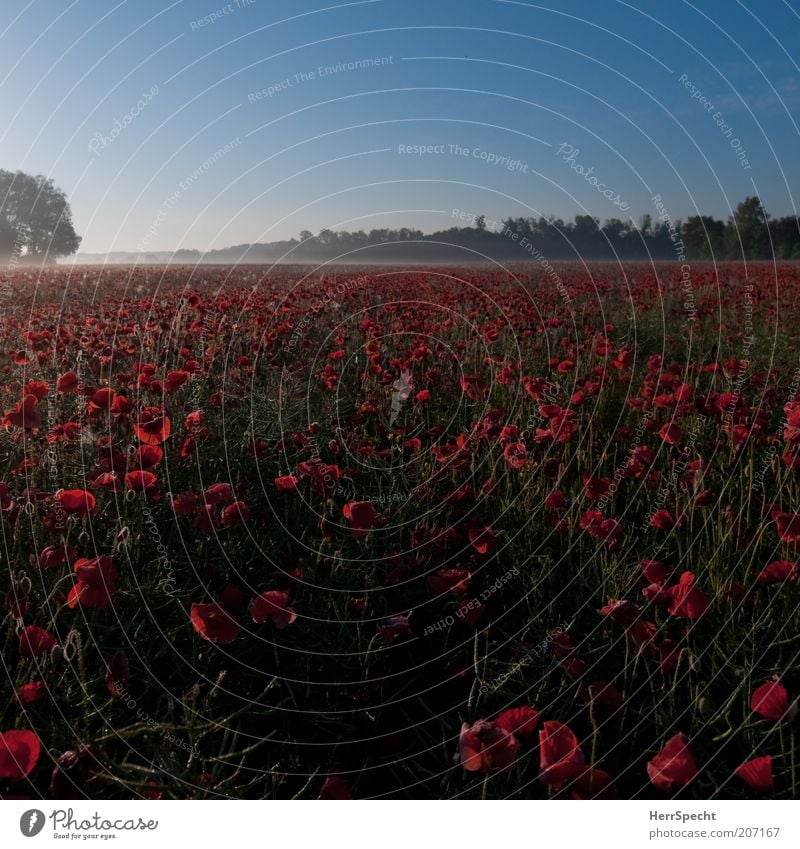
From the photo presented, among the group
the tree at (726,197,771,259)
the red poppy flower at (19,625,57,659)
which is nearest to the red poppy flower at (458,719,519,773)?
the red poppy flower at (19,625,57,659)

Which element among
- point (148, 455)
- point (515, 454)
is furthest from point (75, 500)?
point (515, 454)

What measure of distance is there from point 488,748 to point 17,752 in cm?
100

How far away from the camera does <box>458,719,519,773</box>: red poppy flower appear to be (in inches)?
52.8

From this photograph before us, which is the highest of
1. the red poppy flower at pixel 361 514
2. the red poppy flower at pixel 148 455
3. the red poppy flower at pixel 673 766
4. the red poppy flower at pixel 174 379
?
the red poppy flower at pixel 174 379

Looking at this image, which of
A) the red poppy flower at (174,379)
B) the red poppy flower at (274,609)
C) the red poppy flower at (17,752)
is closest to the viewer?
the red poppy flower at (17,752)

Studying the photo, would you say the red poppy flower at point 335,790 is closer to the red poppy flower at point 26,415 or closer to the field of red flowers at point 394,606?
the field of red flowers at point 394,606

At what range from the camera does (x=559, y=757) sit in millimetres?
1330

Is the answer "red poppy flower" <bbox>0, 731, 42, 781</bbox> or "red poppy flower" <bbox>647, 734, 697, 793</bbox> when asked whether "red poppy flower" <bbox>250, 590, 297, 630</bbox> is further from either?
"red poppy flower" <bbox>647, 734, 697, 793</bbox>

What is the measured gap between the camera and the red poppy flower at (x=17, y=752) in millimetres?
1314

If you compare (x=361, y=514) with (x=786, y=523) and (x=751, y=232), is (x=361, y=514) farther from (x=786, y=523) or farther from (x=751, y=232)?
(x=751, y=232)

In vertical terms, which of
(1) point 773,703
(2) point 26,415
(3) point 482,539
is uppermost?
(2) point 26,415

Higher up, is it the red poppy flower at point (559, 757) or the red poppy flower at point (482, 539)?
the red poppy flower at point (482, 539)

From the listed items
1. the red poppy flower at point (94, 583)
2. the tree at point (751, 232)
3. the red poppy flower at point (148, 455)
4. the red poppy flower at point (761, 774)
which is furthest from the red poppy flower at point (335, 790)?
the tree at point (751, 232)

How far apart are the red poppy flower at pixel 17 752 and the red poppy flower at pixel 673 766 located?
139cm
